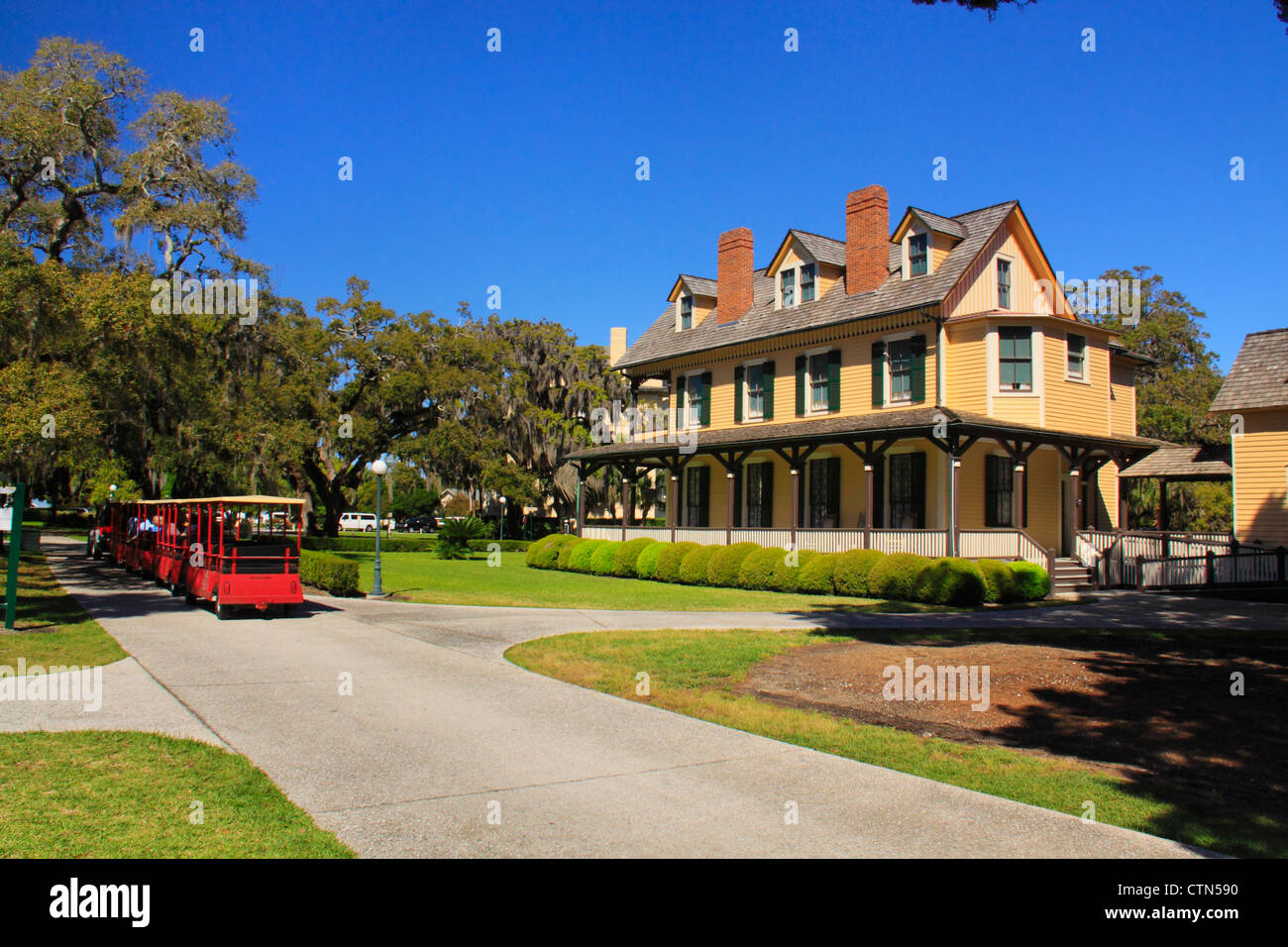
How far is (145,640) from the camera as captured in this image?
13672 mm

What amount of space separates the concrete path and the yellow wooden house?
1555 centimetres

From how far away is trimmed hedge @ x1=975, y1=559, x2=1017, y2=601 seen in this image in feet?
67.6

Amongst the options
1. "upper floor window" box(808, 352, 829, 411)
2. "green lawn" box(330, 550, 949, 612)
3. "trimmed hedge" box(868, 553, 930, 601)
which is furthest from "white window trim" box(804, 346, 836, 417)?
"trimmed hedge" box(868, 553, 930, 601)

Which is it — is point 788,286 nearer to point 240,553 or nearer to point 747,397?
point 747,397

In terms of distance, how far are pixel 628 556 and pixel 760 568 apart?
602 centimetres

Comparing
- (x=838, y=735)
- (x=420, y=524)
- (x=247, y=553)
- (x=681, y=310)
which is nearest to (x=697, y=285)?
(x=681, y=310)

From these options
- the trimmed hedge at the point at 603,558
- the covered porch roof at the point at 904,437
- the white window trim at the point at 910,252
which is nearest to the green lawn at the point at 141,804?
the covered porch roof at the point at 904,437

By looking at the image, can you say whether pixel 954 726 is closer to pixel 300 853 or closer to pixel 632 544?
pixel 300 853

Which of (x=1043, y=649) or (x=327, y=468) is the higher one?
(x=327, y=468)

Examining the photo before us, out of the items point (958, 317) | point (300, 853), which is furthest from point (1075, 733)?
point (958, 317)

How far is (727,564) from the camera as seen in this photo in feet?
83.1

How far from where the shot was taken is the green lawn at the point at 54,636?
464 inches

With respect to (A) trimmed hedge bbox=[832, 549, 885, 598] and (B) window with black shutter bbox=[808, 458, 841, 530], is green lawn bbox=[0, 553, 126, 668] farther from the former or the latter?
(B) window with black shutter bbox=[808, 458, 841, 530]

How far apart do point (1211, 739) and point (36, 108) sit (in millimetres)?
24079
